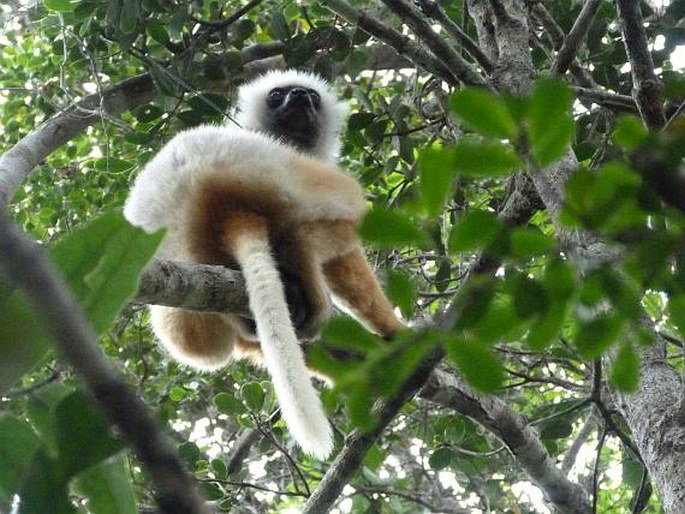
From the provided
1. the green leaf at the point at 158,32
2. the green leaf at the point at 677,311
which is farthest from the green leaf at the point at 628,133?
the green leaf at the point at 158,32

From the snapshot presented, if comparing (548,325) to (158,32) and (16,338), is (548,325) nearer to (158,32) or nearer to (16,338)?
(16,338)

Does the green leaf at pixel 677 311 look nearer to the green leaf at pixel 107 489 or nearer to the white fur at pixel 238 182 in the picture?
the green leaf at pixel 107 489

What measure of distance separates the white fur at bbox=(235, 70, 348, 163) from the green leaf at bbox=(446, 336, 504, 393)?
13.3 feet

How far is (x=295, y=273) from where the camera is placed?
371cm

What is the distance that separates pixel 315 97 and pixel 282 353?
282 cm

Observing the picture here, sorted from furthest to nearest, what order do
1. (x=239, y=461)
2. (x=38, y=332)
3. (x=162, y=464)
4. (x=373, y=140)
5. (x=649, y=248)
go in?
1. (x=239, y=461)
2. (x=373, y=140)
3. (x=649, y=248)
4. (x=38, y=332)
5. (x=162, y=464)

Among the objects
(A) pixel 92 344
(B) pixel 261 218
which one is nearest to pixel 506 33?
(B) pixel 261 218

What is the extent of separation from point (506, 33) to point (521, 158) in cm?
248

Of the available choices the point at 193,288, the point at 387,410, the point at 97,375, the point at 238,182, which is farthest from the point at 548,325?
the point at 238,182

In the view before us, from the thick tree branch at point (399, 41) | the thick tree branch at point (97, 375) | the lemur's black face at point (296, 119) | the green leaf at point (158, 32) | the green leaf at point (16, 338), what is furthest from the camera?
the lemur's black face at point (296, 119)

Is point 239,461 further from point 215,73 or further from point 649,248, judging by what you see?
point 649,248

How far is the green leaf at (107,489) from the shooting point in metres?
0.89

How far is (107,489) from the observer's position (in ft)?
2.95

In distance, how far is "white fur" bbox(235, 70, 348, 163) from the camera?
5.16 m
